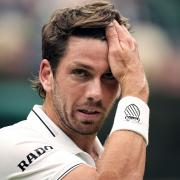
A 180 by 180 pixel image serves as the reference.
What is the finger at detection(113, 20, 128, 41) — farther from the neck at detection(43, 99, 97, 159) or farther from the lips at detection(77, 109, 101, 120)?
the neck at detection(43, 99, 97, 159)

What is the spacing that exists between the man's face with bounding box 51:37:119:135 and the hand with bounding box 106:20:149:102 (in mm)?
47

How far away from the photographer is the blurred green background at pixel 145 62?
7.98m

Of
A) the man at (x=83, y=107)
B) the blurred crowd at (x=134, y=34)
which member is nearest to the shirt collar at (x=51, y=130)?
the man at (x=83, y=107)

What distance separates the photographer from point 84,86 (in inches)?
129

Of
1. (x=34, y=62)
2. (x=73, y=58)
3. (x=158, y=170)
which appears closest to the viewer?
(x=73, y=58)

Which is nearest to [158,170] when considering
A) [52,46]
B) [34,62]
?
[34,62]

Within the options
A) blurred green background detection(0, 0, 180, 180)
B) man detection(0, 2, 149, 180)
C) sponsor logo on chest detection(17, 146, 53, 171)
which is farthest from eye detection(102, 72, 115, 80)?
blurred green background detection(0, 0, 180, 180)

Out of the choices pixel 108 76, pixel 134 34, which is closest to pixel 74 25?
pixel 108 76

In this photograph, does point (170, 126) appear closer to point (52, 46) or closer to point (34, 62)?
point (34, 62)

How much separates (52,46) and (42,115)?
1.18ft

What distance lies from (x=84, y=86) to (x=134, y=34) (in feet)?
18.3

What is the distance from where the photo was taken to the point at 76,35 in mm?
3416

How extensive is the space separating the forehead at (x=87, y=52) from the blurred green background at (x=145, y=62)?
14.0ft

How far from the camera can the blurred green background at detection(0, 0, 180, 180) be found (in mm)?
7984
